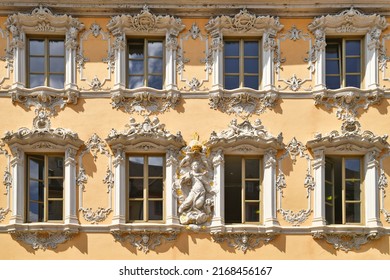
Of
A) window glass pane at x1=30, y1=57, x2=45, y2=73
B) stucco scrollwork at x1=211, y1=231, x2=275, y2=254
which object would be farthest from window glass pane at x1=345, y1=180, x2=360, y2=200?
window glass pane at x1=30, y1=57, x2=45, y2=73

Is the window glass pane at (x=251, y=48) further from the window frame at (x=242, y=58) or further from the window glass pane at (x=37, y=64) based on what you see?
the window glass pane at (x=37, y=64)

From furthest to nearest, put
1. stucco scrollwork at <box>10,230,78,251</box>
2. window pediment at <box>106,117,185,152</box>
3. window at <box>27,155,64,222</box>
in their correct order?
window at <box>27,155,64,222</box> → window pediment at <box>106,117,185,152</box> → stucco scrollwork at <box>10,230,78,251</box>

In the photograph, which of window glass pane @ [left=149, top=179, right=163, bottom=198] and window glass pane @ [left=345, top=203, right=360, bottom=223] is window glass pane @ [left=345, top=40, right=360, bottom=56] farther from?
window glass pane @ [left=149, top=179, right=163, bottom=198]

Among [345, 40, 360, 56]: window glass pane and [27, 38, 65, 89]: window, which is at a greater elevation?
[345, 40, 360, 56]: window glass pane

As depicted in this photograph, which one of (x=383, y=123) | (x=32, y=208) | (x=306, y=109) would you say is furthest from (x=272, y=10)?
(x=32, y=208)

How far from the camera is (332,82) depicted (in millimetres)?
16812

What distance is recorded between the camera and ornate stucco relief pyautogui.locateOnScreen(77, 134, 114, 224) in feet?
53.1

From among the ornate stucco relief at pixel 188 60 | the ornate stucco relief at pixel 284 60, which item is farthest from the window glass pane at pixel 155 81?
the ornate stucco relief at pixel 284 60

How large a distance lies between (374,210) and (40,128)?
8.26 metres

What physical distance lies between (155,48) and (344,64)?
4725 millimetres

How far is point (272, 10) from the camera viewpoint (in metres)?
16.8

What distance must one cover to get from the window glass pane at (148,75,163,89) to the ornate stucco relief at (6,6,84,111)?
5.95ft
